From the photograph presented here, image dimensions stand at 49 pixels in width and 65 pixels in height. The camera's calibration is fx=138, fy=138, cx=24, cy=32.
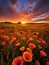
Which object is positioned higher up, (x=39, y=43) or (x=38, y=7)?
(x=38, y=7)

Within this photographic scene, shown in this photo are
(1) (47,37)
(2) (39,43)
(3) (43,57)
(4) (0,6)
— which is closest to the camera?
(3) (43,57)

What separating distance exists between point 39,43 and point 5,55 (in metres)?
0.29

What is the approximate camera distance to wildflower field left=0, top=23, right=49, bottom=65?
87 cm

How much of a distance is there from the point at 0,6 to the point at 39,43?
0.60 m

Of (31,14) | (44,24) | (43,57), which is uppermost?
(31,14)

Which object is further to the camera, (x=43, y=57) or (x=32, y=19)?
(x=32, y=19)

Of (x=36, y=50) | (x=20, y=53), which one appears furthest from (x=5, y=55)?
(x=36, y=50)

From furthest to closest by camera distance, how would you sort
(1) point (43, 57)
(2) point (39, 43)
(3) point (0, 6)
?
(3) point (0, 6)
(2) point (39, 43)
(1) point (43, 57)

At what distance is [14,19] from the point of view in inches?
55.1

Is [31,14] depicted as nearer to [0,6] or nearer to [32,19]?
[32,19]

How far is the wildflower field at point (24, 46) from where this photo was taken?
34.4 inches

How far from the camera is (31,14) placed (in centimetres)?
145

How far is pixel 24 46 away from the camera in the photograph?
104cm

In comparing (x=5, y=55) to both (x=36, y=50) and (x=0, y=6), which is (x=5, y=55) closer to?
(x=36, y=50)
